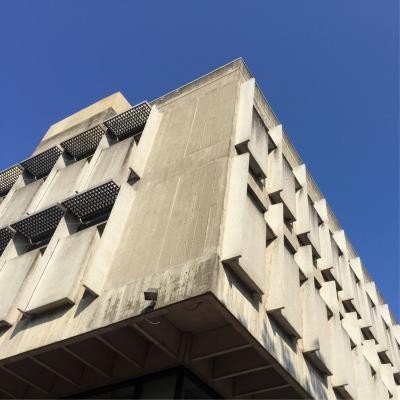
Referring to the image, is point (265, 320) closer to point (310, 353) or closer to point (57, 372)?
point (310, 353)

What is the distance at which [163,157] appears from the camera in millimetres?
13969

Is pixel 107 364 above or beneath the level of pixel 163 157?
beneath

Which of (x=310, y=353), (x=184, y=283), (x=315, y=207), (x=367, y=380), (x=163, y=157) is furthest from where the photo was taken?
Answer: (x=315, y=207)

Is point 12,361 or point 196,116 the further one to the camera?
point 196,116

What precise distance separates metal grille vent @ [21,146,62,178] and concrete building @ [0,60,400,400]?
4.15ft

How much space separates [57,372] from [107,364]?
4.02 feet

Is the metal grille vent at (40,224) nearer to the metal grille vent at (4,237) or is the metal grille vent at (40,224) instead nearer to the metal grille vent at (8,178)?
the metal grille vent at (4,237)

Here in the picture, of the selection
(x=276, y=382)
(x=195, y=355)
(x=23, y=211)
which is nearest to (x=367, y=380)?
(x=276, y=382)

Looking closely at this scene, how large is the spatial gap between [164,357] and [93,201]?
5.77 meters

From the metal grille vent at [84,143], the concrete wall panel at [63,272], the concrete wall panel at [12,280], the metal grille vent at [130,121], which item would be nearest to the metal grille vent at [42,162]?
the metal grille vent at [84,143]

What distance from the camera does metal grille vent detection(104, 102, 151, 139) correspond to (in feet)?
55.7

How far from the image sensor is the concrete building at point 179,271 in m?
9.94

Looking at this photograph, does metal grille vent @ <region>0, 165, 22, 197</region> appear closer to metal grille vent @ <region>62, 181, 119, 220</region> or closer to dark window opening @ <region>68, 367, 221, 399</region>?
metal grille vent @ <region>62, 181, 119, 220</region>

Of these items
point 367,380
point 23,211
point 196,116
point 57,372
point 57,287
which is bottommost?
point 57,372
